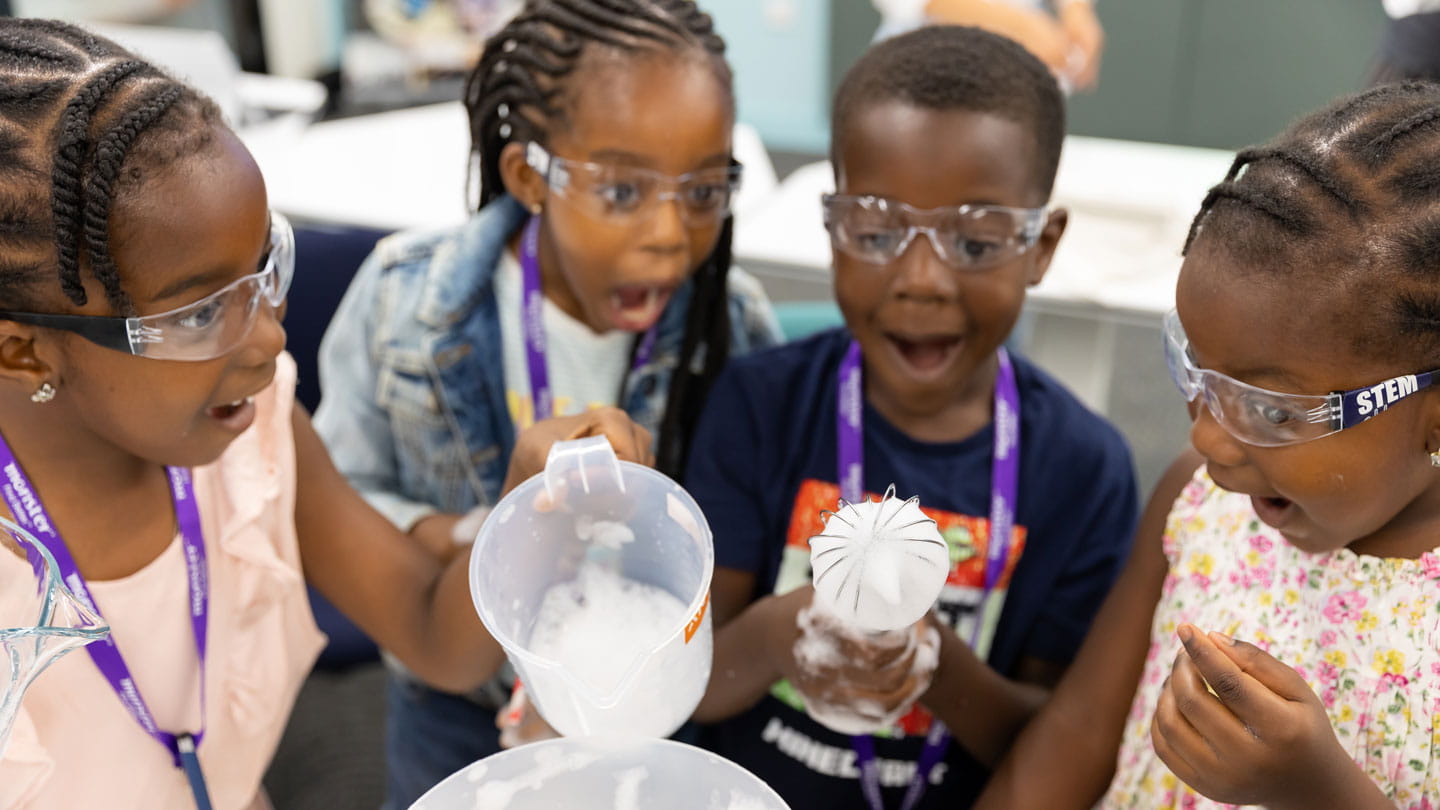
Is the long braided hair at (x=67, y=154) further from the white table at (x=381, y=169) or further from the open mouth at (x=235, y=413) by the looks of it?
the white table at (x=381, y=169)

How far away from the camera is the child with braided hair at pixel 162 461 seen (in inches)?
37.0

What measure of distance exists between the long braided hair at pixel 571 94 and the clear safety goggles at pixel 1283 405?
2.53 ft

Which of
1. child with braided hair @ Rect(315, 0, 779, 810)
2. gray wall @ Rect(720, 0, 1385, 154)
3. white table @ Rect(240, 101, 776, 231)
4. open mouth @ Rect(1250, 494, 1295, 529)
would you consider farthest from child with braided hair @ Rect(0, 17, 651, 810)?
gray wall @ Rect(720, 0, 1385, 154)

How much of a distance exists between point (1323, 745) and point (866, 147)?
0.77m

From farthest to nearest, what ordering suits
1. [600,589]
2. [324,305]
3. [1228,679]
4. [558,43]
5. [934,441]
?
1. [324,305]
2. [558,43]
3. [934,441]
4. [600,589]
5. [1228,679]

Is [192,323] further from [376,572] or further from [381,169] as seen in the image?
[381,169]

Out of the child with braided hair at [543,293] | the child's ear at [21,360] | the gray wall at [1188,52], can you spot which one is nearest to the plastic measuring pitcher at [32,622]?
the child's ear at [21,360]

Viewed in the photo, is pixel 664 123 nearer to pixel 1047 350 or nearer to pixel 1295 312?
pixel 1295 312

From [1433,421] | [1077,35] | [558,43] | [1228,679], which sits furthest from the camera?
[1077,35]

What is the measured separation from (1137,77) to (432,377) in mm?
3315

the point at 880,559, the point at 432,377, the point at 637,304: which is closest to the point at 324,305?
the point at 432,377

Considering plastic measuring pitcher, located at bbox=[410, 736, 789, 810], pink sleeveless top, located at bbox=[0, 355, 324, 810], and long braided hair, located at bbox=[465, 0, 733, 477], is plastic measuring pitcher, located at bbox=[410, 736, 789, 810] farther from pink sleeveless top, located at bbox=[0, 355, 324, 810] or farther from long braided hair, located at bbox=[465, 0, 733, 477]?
long braided hair, located at bbox=[465, 0, 733, 477]

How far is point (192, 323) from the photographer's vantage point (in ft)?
3.31

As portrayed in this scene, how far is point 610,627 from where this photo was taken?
1004mm
